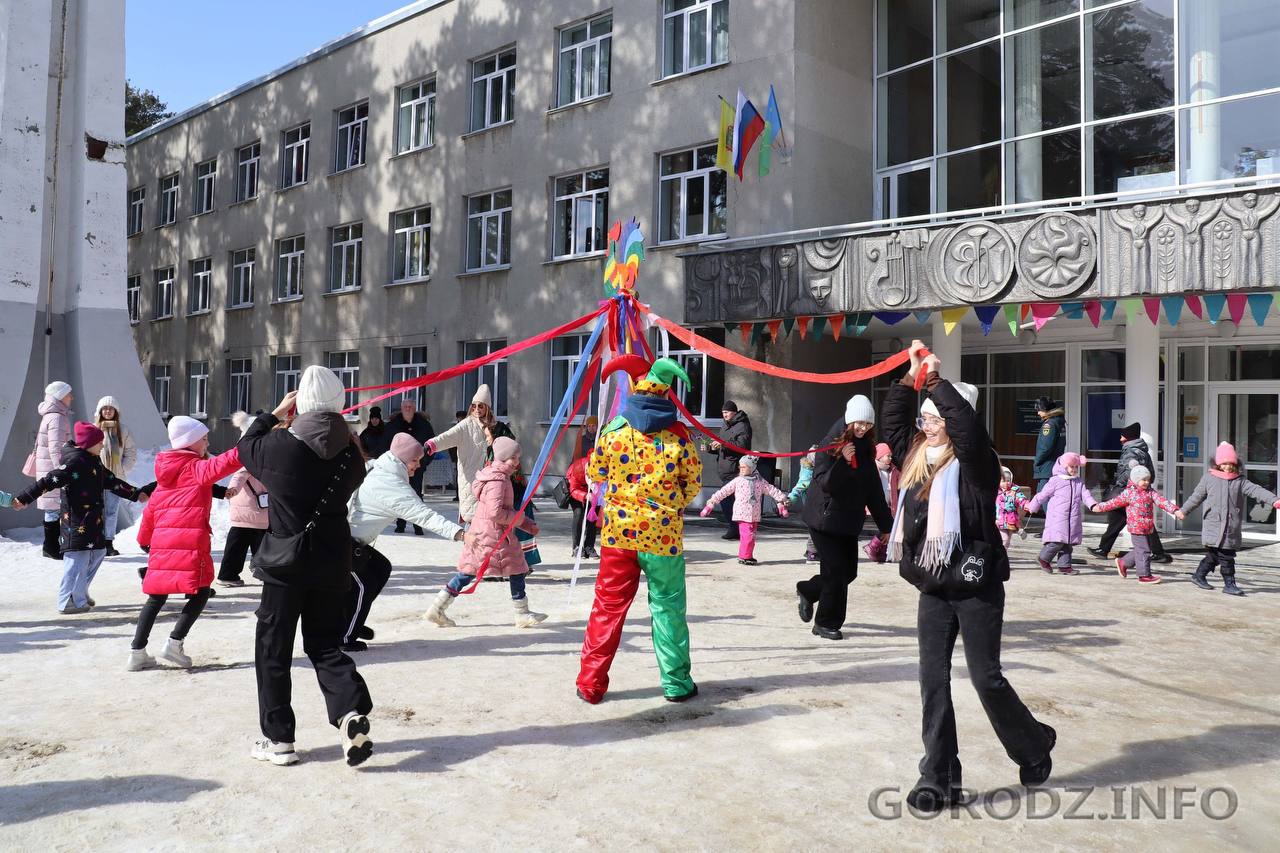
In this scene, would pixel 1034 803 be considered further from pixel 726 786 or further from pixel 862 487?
pixel 862 487

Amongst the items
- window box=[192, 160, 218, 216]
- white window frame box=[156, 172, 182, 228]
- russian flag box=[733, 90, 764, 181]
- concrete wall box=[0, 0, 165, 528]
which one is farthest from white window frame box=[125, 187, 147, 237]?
russian flag box=[733, 90, 764, 181]

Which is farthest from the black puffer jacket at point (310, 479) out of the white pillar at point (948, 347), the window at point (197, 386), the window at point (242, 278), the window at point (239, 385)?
the window at point (197, 386)

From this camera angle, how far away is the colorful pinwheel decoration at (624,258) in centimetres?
732

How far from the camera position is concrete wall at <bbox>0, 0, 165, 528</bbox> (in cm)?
1285

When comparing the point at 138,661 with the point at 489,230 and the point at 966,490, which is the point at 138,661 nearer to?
the point at 966,490

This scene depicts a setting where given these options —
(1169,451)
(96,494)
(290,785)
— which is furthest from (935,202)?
(290,785)

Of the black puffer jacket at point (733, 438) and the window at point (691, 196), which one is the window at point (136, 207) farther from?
the black puffer jacket at point (733, 438)

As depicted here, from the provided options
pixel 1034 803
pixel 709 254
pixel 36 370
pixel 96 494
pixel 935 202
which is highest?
pixel 935 202

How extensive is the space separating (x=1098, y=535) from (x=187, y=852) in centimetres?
1403

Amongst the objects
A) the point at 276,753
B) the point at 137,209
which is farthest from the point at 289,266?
the point at 276,753

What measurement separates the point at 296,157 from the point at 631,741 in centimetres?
2696

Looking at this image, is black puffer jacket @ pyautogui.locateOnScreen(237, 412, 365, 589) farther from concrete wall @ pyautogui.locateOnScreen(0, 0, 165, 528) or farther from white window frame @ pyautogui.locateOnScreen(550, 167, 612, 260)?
white window frame @ pyautogui.locateOnScreen(550, 167, 612, 260)

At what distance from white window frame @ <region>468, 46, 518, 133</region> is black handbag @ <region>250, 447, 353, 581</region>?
1888 centimetres

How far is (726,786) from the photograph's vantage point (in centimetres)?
424
